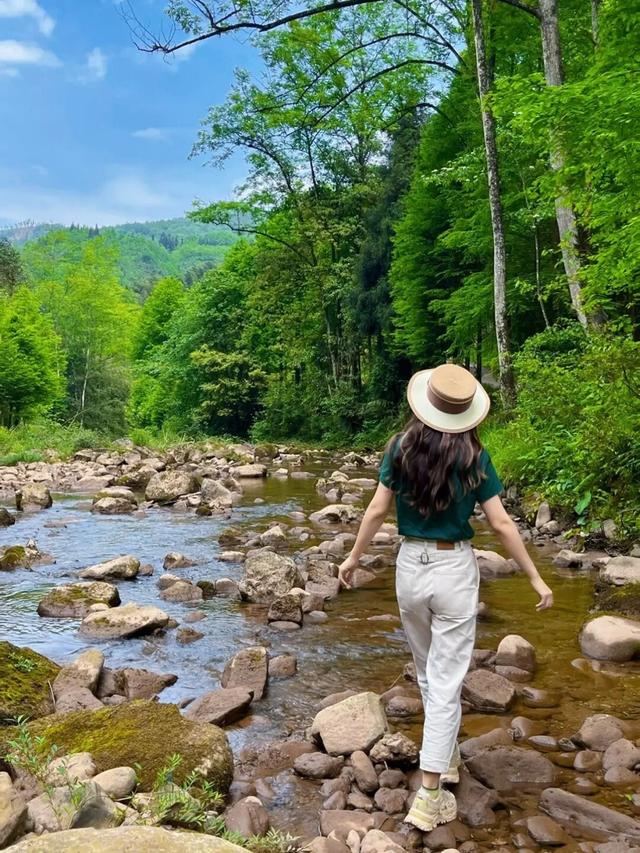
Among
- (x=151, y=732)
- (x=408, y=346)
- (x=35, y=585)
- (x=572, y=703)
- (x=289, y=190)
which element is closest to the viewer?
(x=151, y=732)

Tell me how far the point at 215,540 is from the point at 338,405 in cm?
2166

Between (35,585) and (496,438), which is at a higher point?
(496,438)

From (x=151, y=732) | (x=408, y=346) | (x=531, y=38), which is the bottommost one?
(x=151, y=732)

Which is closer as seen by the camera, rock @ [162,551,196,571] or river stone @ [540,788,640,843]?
river stone @ [540,788,640,843]

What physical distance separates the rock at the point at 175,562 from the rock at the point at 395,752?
5.65m

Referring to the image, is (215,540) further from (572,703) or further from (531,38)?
(531,38)

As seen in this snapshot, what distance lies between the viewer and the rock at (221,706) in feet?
14.4

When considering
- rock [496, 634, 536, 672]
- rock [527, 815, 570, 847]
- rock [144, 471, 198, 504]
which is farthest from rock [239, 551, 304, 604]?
rock [144, 471, 198, 504]

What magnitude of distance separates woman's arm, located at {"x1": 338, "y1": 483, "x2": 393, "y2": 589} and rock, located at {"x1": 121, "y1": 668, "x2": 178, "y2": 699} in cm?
216

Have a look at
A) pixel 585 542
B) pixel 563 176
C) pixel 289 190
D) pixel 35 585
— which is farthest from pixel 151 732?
pixel 289 190

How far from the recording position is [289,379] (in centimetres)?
3931

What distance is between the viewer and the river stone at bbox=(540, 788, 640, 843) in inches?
122

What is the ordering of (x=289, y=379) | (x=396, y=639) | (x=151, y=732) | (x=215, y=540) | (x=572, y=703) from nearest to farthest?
(x=151, y=732) → (x=572, y=703) → (x=396, y=639) → (x=215, y=540) → (x=289, y=379)

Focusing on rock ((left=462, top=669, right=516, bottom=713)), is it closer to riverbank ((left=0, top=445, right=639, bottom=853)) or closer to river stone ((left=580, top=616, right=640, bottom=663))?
riverbank ((left=0, top=445, right=639, bottom=853))
